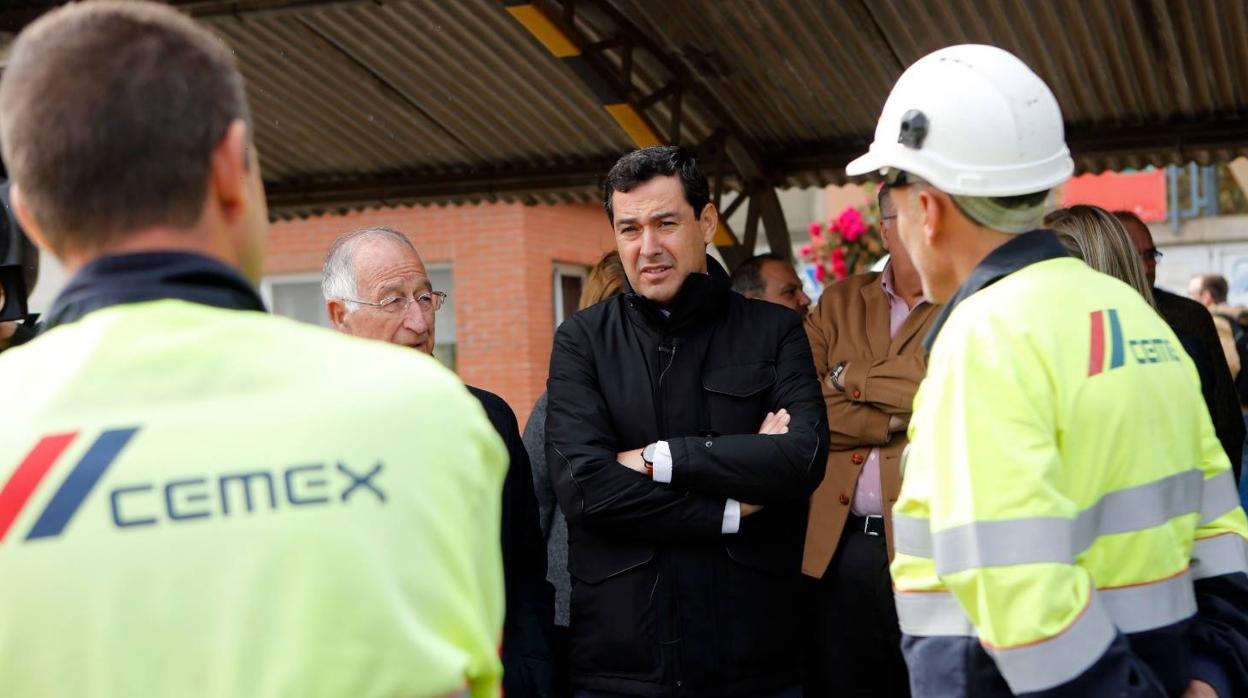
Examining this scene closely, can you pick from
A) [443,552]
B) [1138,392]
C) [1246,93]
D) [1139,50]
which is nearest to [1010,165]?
[1138,392]

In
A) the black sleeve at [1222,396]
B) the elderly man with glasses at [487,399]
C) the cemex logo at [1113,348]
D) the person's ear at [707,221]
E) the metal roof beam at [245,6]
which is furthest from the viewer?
the metal roof beam at [245,6]

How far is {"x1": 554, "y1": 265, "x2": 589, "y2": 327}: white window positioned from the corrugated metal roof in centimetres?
770

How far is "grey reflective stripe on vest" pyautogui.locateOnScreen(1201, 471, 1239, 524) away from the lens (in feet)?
7.47

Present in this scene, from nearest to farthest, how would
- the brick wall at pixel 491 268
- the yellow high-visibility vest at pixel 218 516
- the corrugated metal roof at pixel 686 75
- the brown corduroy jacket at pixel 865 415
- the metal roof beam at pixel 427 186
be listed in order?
the yellow high-visibility vest at pixel 218 516, the brown corduroy jacket at pixel 865 415, the corrugated metal roof at pixel 686 75, the metal roof beam at pixel 427 186, the brick wall at pixel 491 268

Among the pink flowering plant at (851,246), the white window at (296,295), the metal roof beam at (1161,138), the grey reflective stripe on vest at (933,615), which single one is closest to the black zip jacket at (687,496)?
the grey reflective stripe on vest at (933,615)

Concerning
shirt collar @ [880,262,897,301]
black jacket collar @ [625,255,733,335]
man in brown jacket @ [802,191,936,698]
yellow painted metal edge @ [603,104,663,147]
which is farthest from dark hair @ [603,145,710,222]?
yellow painted metal edge @ [603,104,663,147]

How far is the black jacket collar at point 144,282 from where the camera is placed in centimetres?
131

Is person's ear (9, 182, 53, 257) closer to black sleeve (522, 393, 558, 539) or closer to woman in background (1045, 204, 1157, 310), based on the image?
black sleeve (522, 393, 558, 539)

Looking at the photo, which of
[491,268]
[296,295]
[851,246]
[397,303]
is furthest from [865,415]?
[296,295]

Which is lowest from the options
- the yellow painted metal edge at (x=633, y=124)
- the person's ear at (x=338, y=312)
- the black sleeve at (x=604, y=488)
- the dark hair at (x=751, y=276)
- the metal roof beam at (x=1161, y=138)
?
→ the black sleeve at (x=604, y=488)

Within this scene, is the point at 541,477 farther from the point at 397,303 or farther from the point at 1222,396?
the point at 1222,396

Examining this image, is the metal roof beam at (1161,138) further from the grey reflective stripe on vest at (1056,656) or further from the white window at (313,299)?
the white window at (313,299)

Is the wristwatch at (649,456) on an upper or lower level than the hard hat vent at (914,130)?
lower

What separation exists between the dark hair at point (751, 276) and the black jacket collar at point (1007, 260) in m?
3.60
